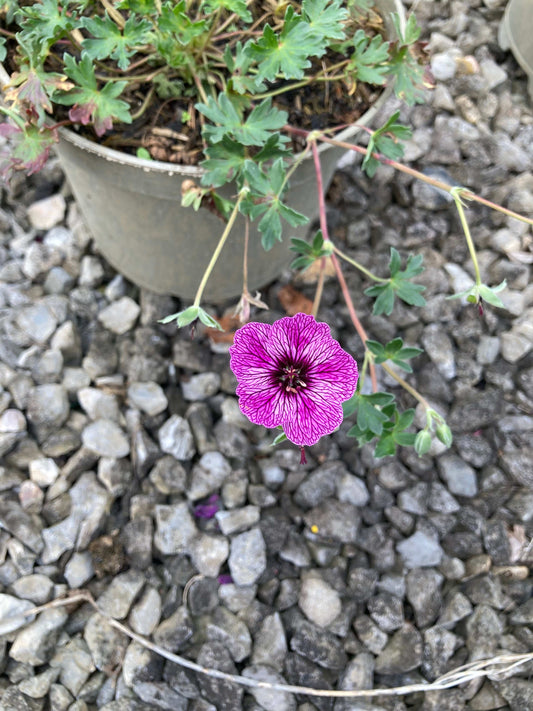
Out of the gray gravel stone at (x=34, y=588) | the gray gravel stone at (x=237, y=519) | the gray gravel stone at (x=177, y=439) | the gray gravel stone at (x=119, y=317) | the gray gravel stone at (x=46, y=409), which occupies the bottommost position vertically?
the gray gravel stone at (x=237, y=519)

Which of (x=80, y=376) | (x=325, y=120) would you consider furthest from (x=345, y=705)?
(x=325, y=120)

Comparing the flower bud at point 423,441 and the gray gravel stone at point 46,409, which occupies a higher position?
the flower bud at point 423,441

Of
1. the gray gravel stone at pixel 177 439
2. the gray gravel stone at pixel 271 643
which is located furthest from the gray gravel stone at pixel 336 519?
the gray gravel stone at pixel 177 439

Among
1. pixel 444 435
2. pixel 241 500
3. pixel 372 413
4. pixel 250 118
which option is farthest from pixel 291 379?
pixel 241 500

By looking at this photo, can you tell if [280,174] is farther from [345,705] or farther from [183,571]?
[345,705]

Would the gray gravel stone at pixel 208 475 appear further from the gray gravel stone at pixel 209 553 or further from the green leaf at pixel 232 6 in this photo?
the green leaf at pixel 232 6

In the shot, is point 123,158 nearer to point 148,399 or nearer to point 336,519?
point 148,399
